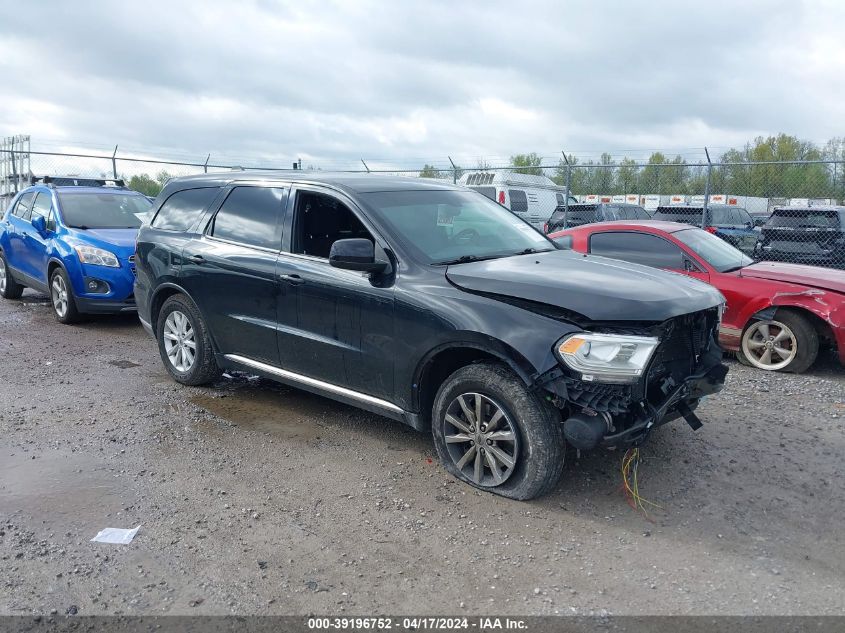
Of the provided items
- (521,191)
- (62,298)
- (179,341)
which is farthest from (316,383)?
(521,191)

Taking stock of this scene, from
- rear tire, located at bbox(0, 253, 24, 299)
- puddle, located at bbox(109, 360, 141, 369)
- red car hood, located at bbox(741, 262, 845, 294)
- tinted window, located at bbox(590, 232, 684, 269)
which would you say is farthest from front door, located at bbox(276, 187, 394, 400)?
rear tire, located at bbox(0, 253, 24, 299)

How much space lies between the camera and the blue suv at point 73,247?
849 cm

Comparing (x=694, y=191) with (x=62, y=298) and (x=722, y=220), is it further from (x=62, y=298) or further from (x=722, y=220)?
(x=62, y=298)

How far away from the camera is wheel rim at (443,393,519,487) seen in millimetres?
3945

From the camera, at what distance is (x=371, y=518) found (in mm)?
3844

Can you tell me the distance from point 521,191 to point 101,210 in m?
13.1

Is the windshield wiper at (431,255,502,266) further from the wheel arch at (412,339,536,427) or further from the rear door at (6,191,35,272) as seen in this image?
the rear door at (6,191,35,272)

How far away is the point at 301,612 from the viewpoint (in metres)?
3.00

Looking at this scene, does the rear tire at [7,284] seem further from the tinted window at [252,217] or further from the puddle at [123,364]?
the tinted window at [252,217]

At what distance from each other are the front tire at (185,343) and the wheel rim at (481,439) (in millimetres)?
2533

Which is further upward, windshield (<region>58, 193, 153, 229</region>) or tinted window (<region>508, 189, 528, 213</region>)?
tinted window (<region>508, 189, 528, 213</region>)

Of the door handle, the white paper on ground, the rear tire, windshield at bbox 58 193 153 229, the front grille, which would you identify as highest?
windshield at bbox 58 193 153 229

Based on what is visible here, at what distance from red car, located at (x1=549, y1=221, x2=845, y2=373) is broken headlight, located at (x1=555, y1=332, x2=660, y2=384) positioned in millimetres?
2598

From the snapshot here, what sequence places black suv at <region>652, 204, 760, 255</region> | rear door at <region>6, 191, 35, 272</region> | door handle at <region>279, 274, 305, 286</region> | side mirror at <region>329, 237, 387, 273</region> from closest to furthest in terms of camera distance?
side mirror at <region>329, 237, 387, 273</region> → door handle at <region>279, 274, 305, 286</region> → rear door at <region>6, 191, 35, 272</region> → black suv at <region>652, 204, 760, 255</region>
